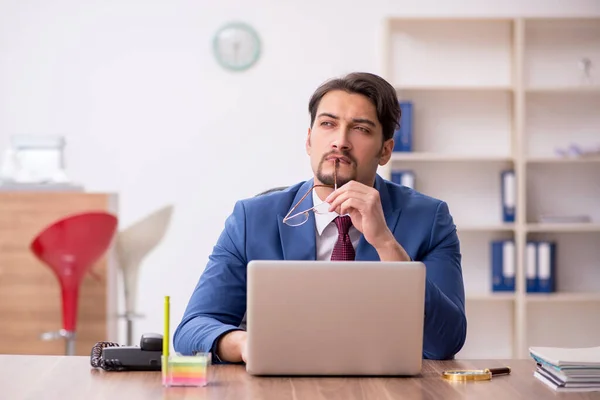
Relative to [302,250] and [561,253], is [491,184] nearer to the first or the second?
[561,253]

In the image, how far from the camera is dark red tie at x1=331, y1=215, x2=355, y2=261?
2230 mm

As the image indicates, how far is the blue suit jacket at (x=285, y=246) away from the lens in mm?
2244

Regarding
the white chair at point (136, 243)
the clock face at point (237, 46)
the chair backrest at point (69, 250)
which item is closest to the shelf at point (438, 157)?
the clock face at point (237, 46)

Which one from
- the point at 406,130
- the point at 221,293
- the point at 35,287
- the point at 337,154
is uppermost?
the point at 406,130

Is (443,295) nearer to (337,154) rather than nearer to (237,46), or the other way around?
(337,154)

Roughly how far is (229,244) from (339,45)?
2.94 meters

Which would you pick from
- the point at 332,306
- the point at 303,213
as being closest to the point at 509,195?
the point at 303,213

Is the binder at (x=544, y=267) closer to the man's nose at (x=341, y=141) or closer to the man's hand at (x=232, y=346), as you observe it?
the man's nose at (x=341, y=141)

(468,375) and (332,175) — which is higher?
(332,175)

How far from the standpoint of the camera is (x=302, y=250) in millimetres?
2277

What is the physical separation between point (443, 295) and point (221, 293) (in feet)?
1.89

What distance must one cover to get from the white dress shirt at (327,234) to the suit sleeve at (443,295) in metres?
0.20

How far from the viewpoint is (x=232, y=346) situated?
190 cm

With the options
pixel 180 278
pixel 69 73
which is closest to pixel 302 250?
pixel 180 278
